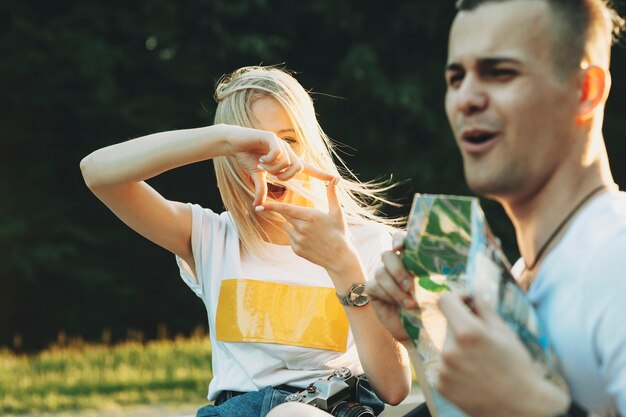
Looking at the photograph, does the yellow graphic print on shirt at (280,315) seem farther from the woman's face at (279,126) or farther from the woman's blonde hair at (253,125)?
the woman's face at (279,126)

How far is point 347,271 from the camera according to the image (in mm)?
2096

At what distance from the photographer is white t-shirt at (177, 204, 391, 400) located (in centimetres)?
236

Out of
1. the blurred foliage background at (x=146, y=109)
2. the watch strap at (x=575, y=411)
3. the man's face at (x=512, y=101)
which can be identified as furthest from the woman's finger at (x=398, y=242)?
the blurred foliage background at (x=146, y=109)

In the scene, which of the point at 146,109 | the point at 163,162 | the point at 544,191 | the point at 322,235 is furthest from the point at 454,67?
the point at 146,109

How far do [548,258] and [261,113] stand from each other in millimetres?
1376

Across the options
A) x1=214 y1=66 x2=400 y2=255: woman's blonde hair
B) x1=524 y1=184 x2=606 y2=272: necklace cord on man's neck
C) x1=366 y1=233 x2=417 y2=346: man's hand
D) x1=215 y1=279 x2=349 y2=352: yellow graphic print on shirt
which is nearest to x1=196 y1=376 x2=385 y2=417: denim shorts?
x1=215 y1=279 x2=349 y2=352: yellow graphic print on shirt

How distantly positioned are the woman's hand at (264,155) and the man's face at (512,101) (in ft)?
2.66

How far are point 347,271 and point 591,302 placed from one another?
0.97 metres

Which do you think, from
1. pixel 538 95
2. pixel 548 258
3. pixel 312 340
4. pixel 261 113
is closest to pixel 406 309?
pixel 548 258

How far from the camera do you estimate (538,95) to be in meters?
1.26

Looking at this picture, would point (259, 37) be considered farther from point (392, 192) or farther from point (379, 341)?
point (379, 341)

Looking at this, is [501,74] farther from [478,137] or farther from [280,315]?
[280,315]

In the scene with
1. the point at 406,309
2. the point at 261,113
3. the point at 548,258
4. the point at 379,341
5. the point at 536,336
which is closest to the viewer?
the point at 536,336

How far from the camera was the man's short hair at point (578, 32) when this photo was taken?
1270 millimetres
